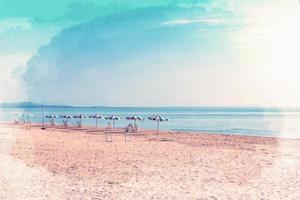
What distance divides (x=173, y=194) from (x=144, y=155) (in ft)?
20.1

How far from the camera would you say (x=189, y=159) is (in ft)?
43.0

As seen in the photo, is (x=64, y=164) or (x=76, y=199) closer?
(x=76, y=199)

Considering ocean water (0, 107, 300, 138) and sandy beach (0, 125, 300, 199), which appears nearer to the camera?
sandy beach (0, 125, 300, 199)

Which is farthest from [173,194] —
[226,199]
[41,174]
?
[41,174]

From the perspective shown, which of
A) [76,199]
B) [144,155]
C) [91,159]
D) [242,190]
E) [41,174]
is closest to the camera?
[76,199]

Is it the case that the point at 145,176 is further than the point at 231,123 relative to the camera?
No

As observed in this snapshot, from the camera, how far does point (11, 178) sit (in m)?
9.08

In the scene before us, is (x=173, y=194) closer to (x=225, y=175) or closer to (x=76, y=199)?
(x=76, y=199)

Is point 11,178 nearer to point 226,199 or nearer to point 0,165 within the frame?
point 0,165

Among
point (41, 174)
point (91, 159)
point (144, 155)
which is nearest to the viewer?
point (41, 174)

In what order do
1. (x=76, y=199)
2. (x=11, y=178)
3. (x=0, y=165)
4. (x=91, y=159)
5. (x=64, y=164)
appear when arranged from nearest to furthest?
(x=76, y=199) → (x=11, y=178) → (x=0, y=165) → (x=64, y=164) → (x=91, y=159)

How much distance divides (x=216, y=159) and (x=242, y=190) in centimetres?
459

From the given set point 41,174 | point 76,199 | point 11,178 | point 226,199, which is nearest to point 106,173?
point 41,174

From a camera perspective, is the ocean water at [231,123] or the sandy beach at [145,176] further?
the ocean water at [231,123]
